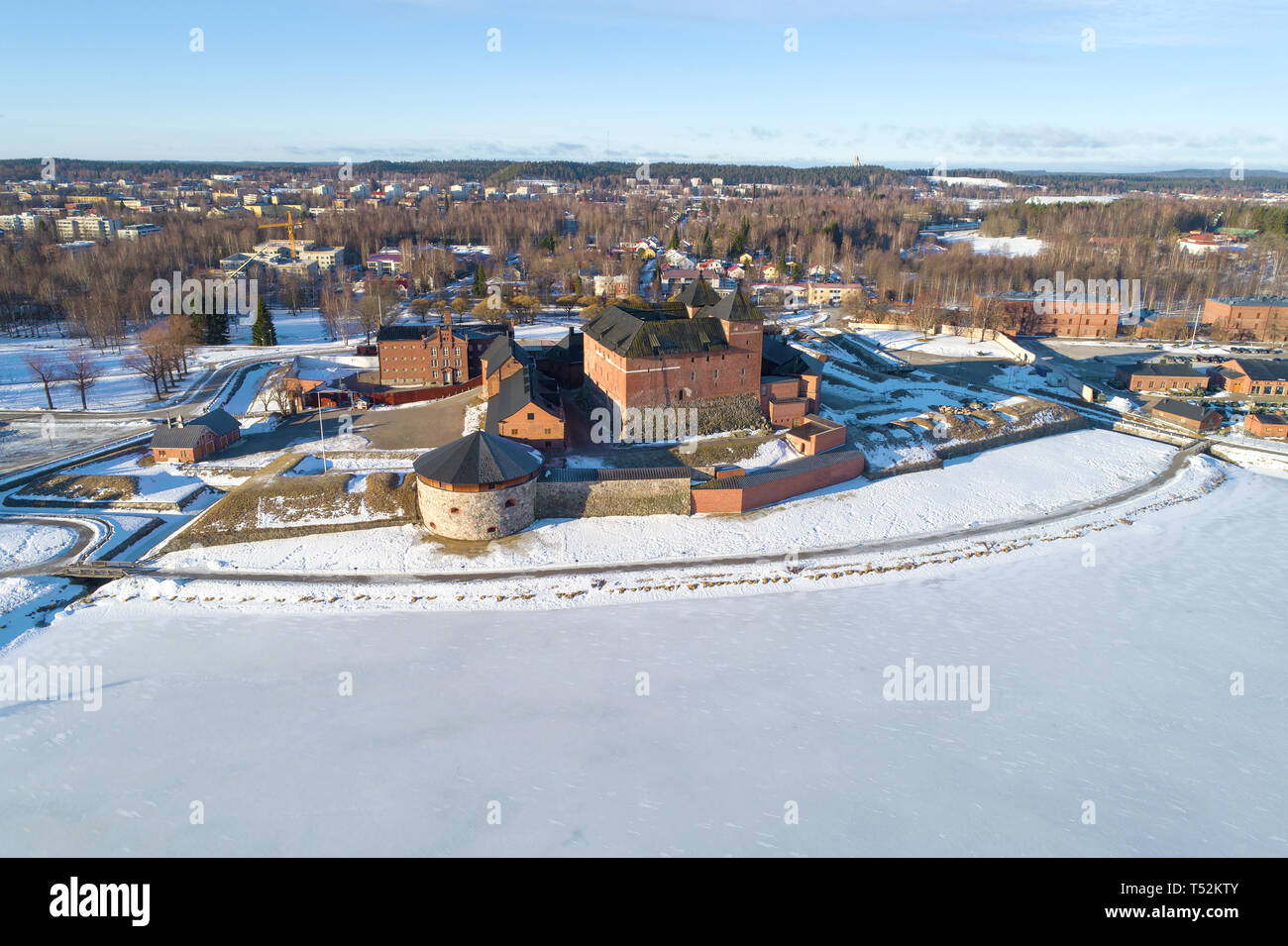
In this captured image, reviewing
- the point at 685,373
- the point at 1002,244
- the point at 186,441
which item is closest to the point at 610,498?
the point at 685,373

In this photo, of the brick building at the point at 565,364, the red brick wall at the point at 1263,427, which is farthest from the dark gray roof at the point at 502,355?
the red brick wall at the point at 1263,427

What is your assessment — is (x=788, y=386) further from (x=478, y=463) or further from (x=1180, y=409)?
(x=1180, y=409)

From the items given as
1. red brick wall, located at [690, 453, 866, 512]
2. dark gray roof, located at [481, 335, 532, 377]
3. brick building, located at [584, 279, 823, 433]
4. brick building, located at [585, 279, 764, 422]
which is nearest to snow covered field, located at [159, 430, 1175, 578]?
red brick wall, located at [690, 453, 866, 512]

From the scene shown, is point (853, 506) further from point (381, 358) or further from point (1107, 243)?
point (1107, 243)

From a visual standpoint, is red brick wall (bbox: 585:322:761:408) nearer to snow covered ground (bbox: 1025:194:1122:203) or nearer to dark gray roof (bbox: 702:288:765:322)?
dark gray roof (bbox: 702:288:765:322)

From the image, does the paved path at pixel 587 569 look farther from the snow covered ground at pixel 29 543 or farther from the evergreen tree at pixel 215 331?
the evergreen tree at pixel 215 331
